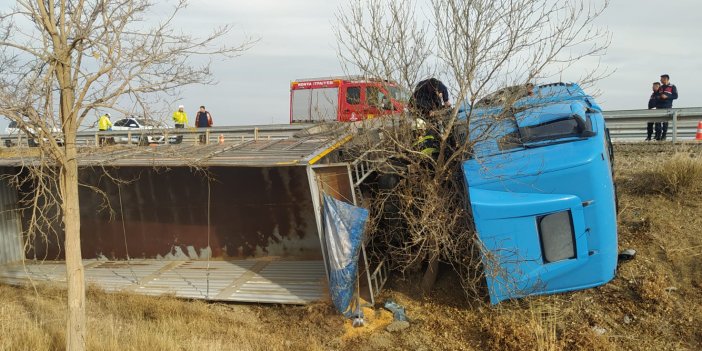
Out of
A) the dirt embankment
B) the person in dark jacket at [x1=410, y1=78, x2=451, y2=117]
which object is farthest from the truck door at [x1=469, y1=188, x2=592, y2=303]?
the person in dark jacket at [x1=410, y1=78, x2=451, y2=117]

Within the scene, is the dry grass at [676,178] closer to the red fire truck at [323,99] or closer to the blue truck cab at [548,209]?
the blue truck cab at [548,209]

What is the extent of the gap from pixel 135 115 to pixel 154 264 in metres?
5.48

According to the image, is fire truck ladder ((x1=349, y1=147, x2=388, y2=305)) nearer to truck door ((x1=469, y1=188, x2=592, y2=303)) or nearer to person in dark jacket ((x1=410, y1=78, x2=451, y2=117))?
person in dark jacket ((x1=410, y1=78, x2=451, y2=117))

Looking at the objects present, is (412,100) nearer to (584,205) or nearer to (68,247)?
(584,205)

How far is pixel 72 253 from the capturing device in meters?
5.16

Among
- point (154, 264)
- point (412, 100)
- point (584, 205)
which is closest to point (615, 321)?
point (584, 205)

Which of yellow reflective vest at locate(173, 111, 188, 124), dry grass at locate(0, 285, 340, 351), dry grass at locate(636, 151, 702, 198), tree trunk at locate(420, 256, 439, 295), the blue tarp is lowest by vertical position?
dry grass at locate(0, 285, 340, 351)

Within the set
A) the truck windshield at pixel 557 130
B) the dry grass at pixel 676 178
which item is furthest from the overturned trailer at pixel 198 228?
the dry grass at pixel 676 178

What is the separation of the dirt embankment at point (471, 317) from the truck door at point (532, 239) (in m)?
0.49

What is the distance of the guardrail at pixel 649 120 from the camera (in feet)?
33.9

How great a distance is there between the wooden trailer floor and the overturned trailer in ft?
0.06

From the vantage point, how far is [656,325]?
645cm

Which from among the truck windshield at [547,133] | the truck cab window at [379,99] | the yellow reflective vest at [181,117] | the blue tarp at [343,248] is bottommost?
the blue tarp at [343,248]

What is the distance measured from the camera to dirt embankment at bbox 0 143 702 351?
6.25 meters
